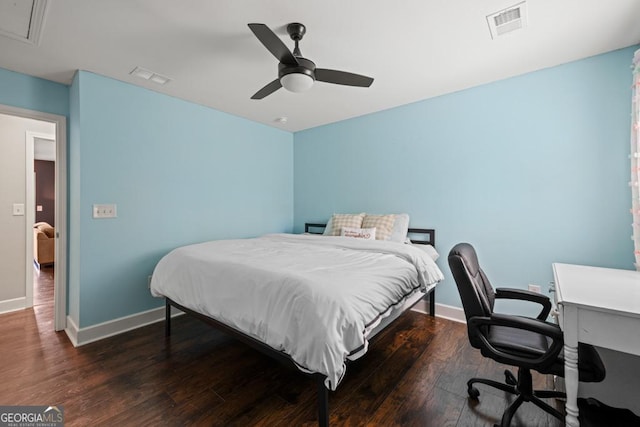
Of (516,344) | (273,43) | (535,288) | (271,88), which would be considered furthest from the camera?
(535,288)

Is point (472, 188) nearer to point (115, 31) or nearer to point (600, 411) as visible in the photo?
point (600, 411)

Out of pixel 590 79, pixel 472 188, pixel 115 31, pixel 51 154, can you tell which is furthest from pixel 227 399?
pixel 51 154

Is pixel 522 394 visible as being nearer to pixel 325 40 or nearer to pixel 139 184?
pixel 325 40

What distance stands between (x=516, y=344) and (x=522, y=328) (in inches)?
8.3

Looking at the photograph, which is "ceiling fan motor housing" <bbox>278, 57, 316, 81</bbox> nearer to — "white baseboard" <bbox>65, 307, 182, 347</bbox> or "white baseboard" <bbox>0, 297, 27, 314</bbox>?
"white baseboard" <bbox>65, 307, 182, 347</bbox>

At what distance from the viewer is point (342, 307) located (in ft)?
4.58

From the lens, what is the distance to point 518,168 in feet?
8.51

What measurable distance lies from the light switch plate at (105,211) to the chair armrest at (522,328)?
3129mm

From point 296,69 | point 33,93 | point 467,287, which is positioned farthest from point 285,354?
point 33,93

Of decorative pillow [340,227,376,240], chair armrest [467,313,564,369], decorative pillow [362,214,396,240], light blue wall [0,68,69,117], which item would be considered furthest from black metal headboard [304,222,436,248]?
light blue wall [0,68,69,117]

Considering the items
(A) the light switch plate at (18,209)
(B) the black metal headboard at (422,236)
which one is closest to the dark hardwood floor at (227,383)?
(B) the black metal headboard at (422,236)

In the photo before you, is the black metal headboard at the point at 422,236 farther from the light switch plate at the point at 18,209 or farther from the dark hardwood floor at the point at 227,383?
the light switch plate at the point at 18,209

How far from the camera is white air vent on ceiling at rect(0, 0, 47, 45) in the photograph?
1.65m

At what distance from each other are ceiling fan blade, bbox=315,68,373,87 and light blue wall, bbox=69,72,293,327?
6.50 feet
